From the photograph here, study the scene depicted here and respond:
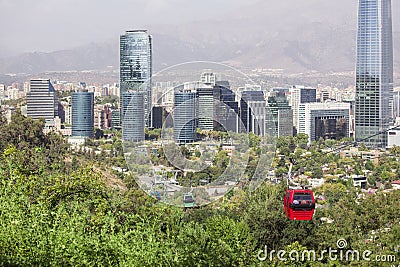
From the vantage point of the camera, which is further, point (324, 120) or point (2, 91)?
point (2, 91)

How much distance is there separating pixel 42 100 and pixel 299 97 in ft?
33.8

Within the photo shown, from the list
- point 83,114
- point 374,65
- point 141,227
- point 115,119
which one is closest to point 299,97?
point 374,65

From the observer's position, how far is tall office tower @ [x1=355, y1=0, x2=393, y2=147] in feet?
90.5

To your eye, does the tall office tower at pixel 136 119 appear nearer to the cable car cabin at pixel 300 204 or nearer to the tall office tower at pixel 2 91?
the cable car cabin at pixel 300 204

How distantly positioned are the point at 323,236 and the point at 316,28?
43337mm

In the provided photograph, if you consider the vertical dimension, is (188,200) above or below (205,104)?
below

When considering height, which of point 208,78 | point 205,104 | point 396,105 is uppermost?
point 396,105

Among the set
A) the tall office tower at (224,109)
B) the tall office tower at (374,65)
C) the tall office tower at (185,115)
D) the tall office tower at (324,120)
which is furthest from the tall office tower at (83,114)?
the tall office tower at (224,109)

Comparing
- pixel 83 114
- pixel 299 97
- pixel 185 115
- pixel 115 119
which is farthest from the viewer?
pixel 299 97

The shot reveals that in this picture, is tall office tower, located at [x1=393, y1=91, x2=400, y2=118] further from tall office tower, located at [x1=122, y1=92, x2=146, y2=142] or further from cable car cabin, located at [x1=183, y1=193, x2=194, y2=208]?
cable car cabin, located at [x1=183, y1=193, x2=194, y2=208]

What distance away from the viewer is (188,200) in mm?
4707

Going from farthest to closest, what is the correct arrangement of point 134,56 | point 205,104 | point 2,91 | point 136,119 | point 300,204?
point 2,91 → point 134,56 → point 136,119 → point 205,104 → point 300,204

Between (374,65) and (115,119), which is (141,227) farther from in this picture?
(374,65)

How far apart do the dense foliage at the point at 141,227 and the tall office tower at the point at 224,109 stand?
79 centimetres
